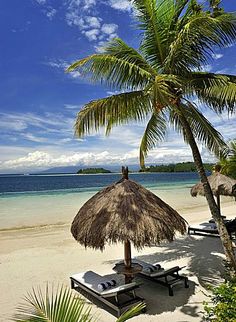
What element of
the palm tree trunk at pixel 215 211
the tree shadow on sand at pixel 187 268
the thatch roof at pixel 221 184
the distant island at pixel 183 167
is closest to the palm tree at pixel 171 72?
the palm tree trunk at pixel 215 211

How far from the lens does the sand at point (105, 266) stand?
452 cm

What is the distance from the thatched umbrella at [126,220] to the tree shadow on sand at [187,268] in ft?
2.54

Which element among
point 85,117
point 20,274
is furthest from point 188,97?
point 20,274

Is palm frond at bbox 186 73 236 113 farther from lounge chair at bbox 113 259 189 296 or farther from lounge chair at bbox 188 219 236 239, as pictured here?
lounge chair at bbox 188 219 236 239

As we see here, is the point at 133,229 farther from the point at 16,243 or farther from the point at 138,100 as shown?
the point at 16,243

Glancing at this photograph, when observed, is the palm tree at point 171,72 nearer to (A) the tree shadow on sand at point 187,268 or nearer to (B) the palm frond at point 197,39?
(B) the palm frond at point 197,39

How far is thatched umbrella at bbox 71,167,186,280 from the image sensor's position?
439cm

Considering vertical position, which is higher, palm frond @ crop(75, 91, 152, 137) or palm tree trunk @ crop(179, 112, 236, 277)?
palm frond @ crop(75, 91, 152, 137)

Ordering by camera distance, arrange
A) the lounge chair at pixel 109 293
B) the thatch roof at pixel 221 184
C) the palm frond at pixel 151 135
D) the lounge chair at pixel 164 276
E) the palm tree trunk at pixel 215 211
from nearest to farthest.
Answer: the lounge chair at pixel 109 293 → the palm tree trunk at pixel 215 211 → the lounge chair at pixel 164 276 → the palm frond at pixel 151 135 → the thatch roof at pixel 221 184

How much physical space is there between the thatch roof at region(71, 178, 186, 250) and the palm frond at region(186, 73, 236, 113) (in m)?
2.22

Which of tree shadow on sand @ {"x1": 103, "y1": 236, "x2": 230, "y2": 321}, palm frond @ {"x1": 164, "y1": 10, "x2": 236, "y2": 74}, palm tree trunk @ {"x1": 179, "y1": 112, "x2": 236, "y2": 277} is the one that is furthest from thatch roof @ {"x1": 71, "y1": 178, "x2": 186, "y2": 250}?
palm frond @ {"x1": 164, "y1": 10, "x2": 236, "y2": 74}

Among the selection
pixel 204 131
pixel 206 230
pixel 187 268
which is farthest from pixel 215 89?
pixel 206 230

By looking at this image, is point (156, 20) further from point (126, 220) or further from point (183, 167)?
point (183, 167)

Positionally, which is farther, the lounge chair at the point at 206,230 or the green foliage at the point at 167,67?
the lounge chair at the point at 206,230
